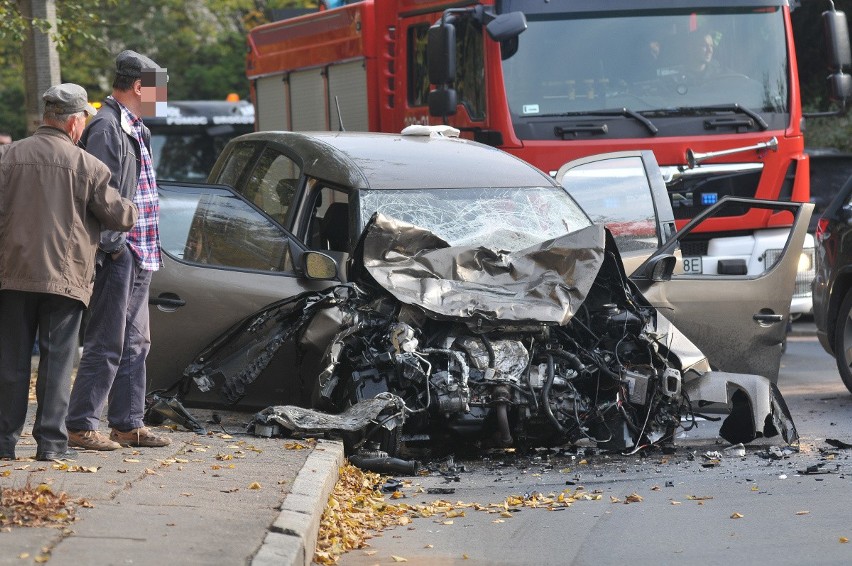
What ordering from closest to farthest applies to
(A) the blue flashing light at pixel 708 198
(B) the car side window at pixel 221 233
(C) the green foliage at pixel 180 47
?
1. (B) the car side window at pixel 221 233
2. (A) the blue flashing light at pixel 708 198
3. (C) the green foliage at pixel 180 47

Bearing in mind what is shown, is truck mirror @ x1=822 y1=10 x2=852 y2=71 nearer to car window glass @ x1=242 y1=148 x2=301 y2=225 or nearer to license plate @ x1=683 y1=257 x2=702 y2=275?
license plate @ x1=683 y1=257 x2=702 y2=275

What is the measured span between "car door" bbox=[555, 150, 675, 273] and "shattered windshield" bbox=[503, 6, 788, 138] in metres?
1.98

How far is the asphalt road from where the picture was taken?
5.73m

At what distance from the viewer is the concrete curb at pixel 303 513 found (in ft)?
16.5

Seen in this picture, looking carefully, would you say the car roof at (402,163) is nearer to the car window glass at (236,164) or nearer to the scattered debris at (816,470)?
the car window glass at (236,164)

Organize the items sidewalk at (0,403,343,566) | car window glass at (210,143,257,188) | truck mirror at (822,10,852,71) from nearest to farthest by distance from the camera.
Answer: sidewalk at (0,403,343,566) < car window glass at (210,143,257,188) < truck mirror at (822,10,852,71)

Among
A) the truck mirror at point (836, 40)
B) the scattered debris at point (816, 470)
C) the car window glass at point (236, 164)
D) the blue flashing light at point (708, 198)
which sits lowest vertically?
the scattered debris at point (816, 470)

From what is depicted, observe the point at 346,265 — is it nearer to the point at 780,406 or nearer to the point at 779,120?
the point at 780,406

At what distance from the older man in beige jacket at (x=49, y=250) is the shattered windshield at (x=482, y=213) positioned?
221 centimetres

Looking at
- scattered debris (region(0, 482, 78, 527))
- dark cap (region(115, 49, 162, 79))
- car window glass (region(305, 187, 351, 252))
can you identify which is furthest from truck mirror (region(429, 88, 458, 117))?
scattered debris (region(0, 482, 78, 527))

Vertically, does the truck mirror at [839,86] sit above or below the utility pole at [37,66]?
below

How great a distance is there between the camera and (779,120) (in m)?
12.3

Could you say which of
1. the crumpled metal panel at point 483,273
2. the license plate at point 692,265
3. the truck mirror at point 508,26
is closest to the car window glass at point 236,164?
the crumpled metal panel at point 483,273

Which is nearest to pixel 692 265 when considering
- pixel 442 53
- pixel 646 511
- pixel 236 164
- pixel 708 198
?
pixel 708 198
